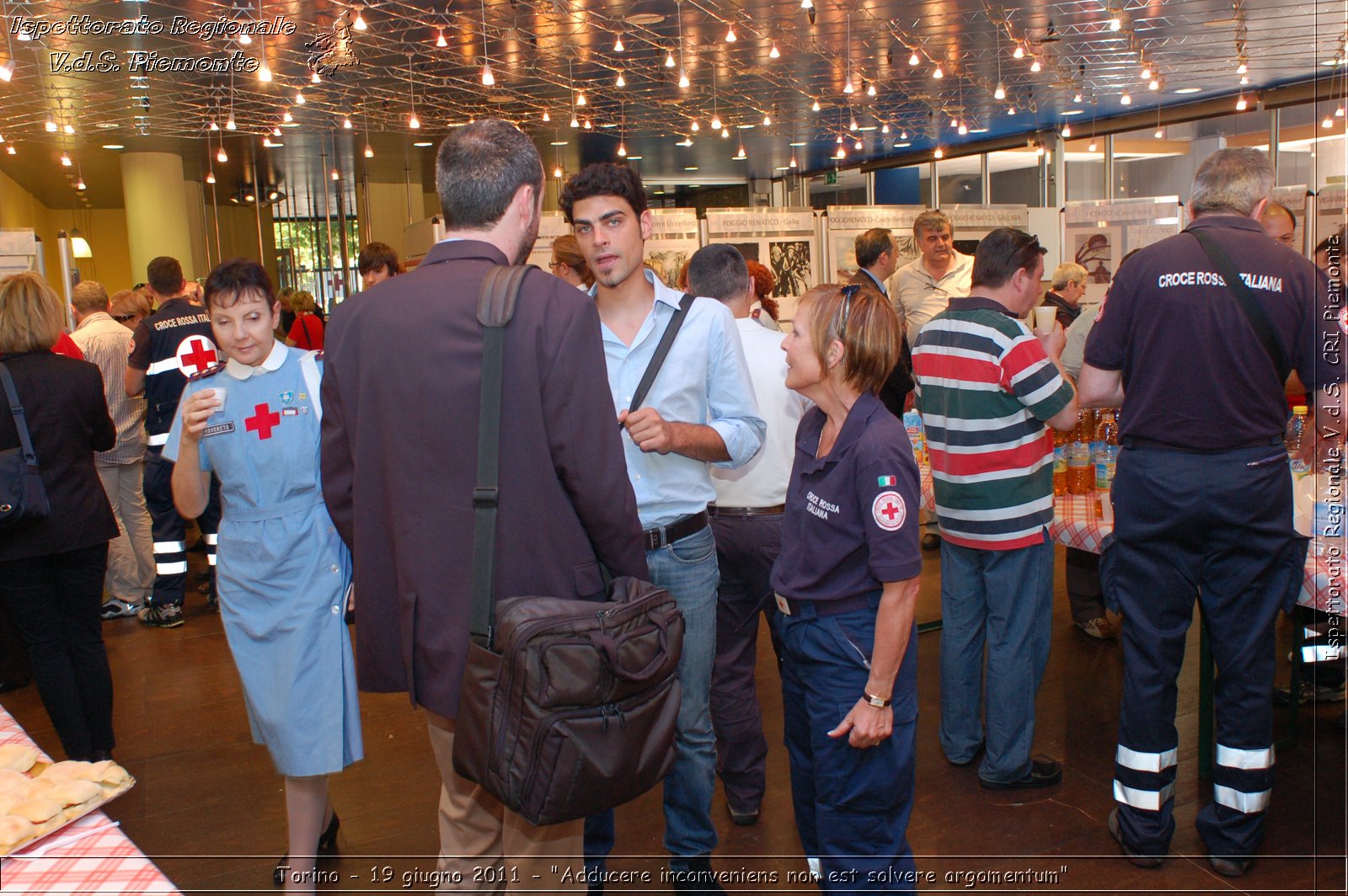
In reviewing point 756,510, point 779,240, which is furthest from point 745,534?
point 779,240

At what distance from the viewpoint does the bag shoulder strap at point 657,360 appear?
225cm

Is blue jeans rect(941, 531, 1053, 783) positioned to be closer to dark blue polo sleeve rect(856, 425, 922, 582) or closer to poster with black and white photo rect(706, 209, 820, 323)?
dark blue polo sleeve rect(856, 425, 922, 582)

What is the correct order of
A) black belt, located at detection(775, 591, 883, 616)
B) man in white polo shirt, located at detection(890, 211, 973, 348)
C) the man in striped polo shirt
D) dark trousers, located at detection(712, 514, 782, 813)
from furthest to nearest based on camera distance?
man in white polo shirt, located at detection(890, 211, 973, 348), the man in striped polo shirt, dark trousers, located at detection(712, 514, 782, 813), black belt, located at detection(775, 591, 883, 616)

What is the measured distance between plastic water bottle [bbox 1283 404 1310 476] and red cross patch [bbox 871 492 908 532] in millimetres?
1984

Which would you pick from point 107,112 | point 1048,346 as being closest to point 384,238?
point 107,112

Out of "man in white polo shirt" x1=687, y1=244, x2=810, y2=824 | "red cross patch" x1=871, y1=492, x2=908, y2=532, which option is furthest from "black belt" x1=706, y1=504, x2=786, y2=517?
"red cross patch" x1=871, y1=492, x2=908, y2=532

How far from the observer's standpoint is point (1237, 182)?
2.48m

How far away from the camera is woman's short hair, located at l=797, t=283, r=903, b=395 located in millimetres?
2014

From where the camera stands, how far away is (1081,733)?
3.48 metres

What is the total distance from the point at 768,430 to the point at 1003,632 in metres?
1.01

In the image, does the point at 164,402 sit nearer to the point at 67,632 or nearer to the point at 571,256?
the point at 67,632

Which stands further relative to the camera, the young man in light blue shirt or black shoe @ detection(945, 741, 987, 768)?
black shoe @ detection(945, 741, 987, 768)

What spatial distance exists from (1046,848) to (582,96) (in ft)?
33.9

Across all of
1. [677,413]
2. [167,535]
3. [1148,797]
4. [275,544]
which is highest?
[677,413]
